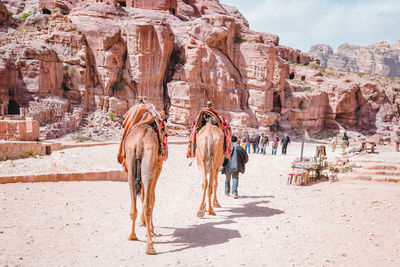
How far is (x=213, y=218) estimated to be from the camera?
6.15 m

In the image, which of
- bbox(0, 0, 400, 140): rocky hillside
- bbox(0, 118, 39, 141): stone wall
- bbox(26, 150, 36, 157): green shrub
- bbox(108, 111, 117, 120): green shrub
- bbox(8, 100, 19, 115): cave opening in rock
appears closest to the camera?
bbox(26, 150, 36, 157): green shrub

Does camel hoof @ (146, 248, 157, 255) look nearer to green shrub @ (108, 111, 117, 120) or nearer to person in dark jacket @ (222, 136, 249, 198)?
person in dark jacket @ (222, 136, 249, 198)

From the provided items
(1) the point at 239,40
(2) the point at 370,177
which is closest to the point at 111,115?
(1) the point at 239,40

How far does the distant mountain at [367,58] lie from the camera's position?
83625mm

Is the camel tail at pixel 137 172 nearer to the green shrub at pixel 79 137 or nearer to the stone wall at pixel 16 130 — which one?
the stone wall at pixel 16 130

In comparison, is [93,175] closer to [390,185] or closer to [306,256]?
[306,256]

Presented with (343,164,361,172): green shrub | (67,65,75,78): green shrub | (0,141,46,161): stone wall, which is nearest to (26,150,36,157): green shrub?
(0,141,46,161): stone wall

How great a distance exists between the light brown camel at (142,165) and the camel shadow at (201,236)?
0.62 metres

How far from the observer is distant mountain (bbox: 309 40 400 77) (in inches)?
3292

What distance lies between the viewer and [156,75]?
2831 centimetres

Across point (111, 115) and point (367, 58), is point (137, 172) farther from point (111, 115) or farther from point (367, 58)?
point (367, 58)

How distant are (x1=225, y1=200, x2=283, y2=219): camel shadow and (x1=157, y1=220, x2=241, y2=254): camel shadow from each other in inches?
34.5

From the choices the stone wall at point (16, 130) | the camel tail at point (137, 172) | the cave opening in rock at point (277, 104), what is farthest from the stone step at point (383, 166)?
the cave opening in rock at point (277, 104)

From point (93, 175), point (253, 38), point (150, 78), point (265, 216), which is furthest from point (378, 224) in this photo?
point (253, 38)
